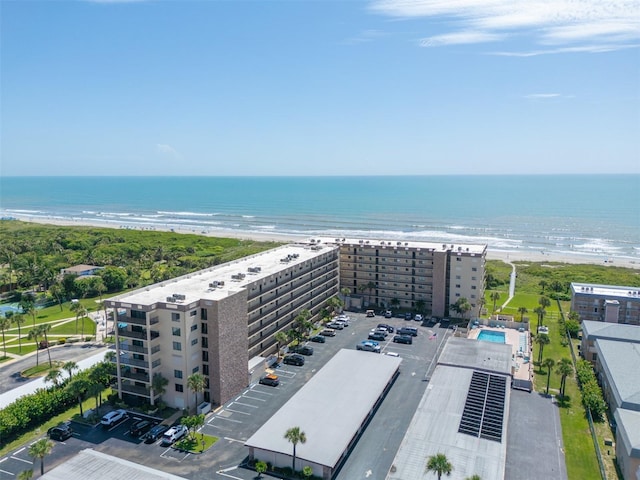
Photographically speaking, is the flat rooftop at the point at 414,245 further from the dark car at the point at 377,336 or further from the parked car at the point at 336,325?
the dark car at the point at 377,336

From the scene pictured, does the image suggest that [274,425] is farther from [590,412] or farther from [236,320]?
[590,412]

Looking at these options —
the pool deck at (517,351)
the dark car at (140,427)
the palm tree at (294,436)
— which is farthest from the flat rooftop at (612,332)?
the dark car at (140,427)

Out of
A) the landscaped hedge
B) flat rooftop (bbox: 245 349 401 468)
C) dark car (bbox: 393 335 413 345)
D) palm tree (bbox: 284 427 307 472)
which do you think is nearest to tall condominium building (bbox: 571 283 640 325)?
dark car (bbox: 393 335 413 345)

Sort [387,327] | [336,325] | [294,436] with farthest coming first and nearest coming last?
1. [336,325]
2. [387,327]
3. [294,436]

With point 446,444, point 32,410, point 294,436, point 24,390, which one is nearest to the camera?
point 294,436

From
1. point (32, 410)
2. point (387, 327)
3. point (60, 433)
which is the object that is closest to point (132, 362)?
point (60, 433)

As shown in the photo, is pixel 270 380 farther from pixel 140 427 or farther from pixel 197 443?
pixel 140 427
